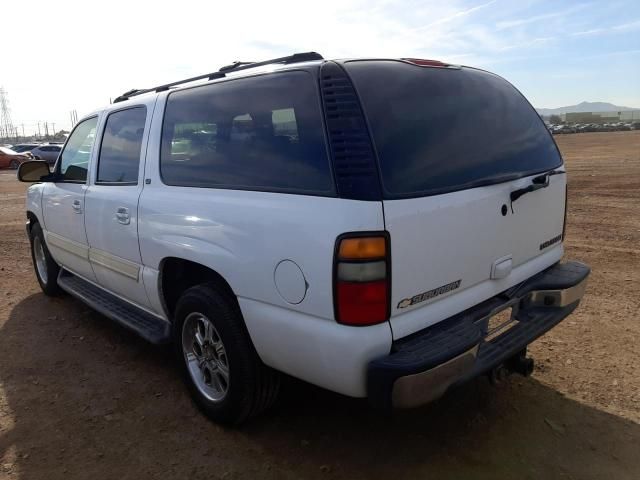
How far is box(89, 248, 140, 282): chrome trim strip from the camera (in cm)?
358

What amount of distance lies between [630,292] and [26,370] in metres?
5.27

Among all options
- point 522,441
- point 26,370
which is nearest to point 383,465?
point 522,441

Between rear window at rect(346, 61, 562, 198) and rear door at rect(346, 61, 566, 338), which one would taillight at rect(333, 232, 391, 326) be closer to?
rear door at rect(346, 61, 566, 338)

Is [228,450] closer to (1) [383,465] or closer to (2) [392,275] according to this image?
(1) [383,465]

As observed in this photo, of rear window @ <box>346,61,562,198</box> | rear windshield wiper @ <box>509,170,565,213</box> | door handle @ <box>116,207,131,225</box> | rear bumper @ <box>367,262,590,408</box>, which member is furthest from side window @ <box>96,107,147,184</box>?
rear windshield wiper @ <box>509,170,565,213</box>

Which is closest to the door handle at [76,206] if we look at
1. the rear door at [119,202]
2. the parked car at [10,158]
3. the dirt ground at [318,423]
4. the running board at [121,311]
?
the rear door at [119,202]

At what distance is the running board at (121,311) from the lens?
3463 mm

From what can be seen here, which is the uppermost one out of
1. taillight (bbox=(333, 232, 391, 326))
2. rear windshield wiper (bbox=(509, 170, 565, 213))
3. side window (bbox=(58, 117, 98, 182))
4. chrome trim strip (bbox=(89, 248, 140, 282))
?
side window (bbox=(58, 117, 98, 182))

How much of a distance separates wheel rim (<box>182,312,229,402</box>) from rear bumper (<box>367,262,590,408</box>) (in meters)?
1.11

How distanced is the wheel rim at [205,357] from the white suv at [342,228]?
0.04 ft

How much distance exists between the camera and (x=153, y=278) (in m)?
3.37

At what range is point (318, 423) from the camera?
10.2ft

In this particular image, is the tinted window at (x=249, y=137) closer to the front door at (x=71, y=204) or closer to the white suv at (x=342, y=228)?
the white suv at (x=342, y=228)

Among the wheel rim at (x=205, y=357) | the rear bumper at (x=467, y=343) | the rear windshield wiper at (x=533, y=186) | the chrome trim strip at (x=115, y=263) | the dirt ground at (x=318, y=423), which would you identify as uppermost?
the rear windshield wiper at (x=533, y=186)
